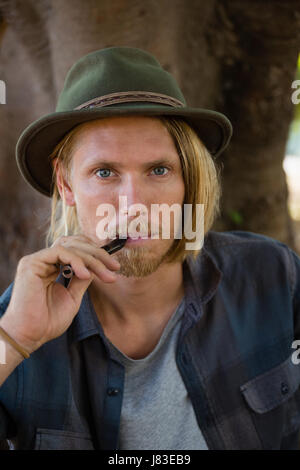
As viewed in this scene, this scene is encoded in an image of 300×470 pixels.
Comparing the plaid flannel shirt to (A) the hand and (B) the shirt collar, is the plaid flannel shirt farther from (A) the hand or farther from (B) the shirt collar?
(A) the hand

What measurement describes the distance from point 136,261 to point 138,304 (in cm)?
33

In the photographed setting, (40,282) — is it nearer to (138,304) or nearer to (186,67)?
(138,304)

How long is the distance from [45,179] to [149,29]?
3.18 feet

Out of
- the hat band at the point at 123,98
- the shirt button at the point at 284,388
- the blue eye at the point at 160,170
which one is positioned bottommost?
the shirt button at the point at 284,388

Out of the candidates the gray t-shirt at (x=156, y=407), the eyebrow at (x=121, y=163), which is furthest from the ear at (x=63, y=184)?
the gray t-shirt at (x=156, y=407)

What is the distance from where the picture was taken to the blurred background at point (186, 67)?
2361 millimetres

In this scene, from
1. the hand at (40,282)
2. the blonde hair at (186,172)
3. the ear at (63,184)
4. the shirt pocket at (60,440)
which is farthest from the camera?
the ear at (63,184)

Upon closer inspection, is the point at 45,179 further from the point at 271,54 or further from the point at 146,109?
the point at 271,54

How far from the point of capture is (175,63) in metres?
2.50

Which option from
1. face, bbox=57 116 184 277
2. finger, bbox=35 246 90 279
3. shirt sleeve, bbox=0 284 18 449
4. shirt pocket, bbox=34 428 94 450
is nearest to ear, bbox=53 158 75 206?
face, bbox=57 116 184 277

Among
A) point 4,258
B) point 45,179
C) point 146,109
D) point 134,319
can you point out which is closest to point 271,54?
point 146,109

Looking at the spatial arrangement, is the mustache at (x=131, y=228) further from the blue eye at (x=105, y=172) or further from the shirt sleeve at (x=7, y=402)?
the shirt sleeve at (x=7, y=402)

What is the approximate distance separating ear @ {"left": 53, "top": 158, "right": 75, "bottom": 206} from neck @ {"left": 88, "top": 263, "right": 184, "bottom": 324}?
39cm

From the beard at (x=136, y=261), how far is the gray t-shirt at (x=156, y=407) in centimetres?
34
